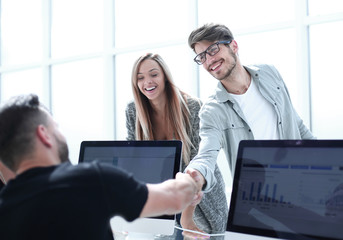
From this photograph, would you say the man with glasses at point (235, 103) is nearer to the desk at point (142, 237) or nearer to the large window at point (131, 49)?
the desk at point (142, 237)

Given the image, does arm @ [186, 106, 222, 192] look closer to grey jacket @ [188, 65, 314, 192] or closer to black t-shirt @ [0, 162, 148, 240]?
grey jacket @ [188, 65, 314, 192]

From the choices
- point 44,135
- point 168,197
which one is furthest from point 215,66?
point 44,135

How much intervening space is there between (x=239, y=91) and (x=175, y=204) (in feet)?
4.43

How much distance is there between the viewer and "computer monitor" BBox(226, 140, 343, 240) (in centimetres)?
143

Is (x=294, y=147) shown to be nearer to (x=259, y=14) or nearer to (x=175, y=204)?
(x=175, y=204)

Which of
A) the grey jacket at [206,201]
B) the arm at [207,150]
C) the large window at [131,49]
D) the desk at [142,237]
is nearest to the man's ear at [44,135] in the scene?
the arm at [207,150]

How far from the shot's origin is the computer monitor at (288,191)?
1.43m

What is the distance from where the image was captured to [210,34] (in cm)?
254

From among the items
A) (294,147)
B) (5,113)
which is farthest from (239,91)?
(5,113)

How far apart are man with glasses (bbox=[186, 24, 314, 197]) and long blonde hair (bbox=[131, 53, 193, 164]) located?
10.0 inches

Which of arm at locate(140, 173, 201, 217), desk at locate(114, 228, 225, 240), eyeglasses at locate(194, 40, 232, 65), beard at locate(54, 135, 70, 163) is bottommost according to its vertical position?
desk at locate(114, 228, 225, 240)

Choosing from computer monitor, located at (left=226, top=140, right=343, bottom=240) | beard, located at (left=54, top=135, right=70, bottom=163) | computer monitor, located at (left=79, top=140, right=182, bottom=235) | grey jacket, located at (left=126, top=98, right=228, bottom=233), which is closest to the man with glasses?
grey jacket, located at (left=126, top=98, right=228, bottom=233)

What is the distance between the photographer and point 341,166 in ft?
4.71

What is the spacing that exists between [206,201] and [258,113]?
0.60 meters
